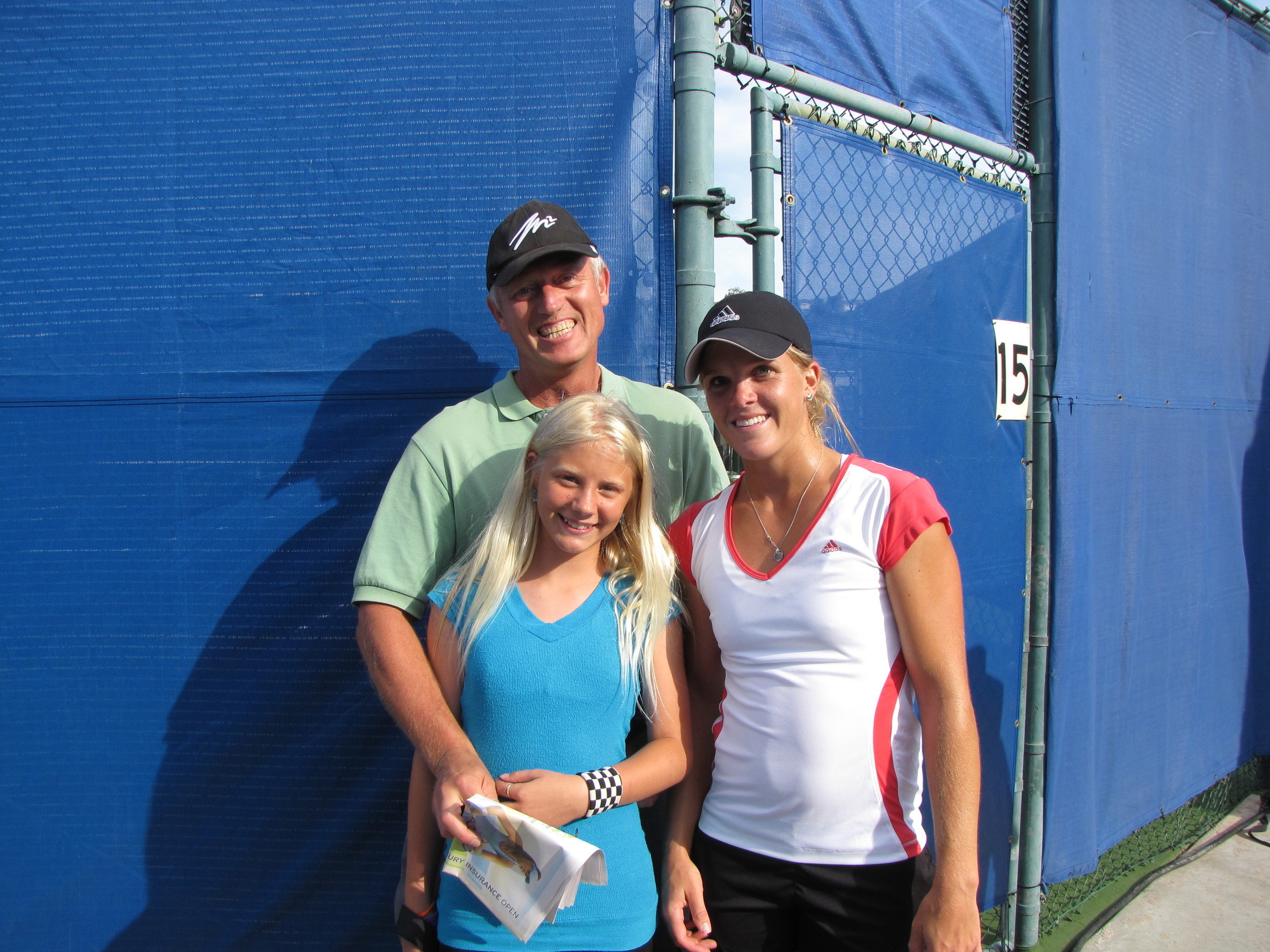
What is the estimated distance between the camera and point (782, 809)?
147 cm

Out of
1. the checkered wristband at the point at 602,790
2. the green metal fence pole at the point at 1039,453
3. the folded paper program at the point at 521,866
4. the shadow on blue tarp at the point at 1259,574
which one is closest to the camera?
the folded paper program at the point at 521,866

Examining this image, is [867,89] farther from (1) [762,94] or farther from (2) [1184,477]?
(2) [1184,477]

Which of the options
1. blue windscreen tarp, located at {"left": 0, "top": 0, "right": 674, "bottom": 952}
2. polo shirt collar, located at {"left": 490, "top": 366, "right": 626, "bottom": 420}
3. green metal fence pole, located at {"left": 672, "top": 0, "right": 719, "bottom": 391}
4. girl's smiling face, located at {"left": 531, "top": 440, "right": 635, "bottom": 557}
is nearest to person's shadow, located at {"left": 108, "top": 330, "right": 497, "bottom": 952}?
blue windscreen tarp, located at {"left": 0, "top": 0, "right": 674, "bottom": 952}

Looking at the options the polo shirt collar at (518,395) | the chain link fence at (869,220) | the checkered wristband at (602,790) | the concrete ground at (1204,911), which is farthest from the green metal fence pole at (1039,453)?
the checkered wristband at (602,790)

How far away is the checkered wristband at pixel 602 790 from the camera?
1.39m

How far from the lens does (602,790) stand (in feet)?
4.60

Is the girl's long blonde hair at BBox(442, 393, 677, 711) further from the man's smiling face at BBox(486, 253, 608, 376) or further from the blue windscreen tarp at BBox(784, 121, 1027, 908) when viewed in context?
the blue windscreen tarp at BBox(784, 121, 1027, 908)

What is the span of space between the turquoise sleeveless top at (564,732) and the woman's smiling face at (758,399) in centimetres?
48

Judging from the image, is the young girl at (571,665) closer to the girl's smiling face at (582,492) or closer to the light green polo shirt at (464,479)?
the girl's smiling face at (582,492)

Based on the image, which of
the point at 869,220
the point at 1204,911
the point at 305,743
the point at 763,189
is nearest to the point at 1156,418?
the point at 869,220

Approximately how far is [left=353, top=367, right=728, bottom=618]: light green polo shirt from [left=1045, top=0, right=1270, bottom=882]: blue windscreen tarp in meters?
1.76

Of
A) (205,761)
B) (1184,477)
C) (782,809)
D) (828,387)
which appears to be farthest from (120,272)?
(1184,477)

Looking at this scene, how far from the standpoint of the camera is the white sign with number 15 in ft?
9.16

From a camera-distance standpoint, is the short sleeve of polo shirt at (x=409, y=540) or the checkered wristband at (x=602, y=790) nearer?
the checkered wristband at (x=602, y=790)
